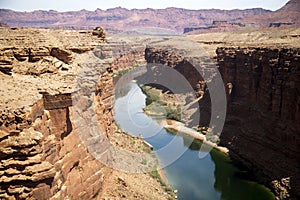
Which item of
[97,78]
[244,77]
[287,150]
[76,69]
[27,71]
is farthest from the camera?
[244,77]

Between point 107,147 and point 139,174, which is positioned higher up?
point 107,147

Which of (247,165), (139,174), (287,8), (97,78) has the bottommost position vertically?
(247,165)

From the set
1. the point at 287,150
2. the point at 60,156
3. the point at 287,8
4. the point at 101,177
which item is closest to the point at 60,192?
the point at 60,156

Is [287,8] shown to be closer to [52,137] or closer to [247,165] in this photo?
[247,165]

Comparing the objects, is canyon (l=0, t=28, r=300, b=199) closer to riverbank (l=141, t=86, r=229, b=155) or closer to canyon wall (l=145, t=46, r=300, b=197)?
canyon wall (l=145, t=46, r=300, b=197)

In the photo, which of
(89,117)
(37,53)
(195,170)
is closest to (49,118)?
(89,117)

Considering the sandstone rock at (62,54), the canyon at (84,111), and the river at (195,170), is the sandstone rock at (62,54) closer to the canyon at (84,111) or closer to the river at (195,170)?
the canyon at (84,111)

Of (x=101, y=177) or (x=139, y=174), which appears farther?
(x=139, y=174)

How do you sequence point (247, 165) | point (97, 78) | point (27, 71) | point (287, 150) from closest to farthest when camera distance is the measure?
point (27, 71)
point (97, 78)
point (287, 150)
point (247, 165)
